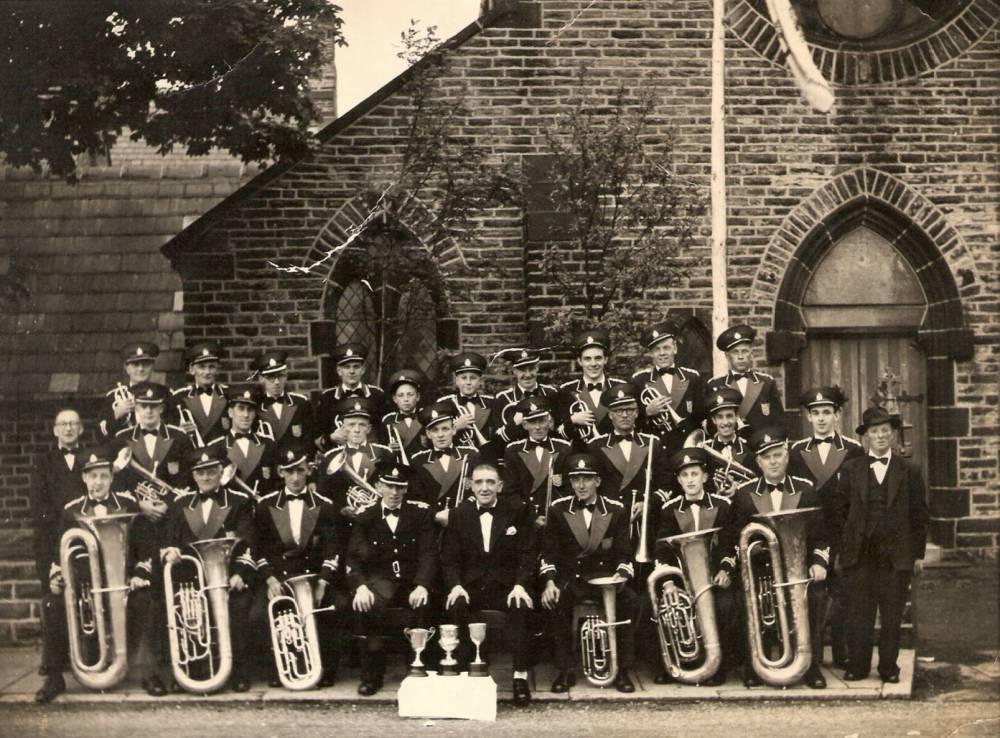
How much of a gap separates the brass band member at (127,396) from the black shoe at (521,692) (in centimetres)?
304

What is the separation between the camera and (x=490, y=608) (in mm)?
7234

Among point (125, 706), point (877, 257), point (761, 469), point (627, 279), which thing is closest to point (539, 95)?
point (627, 279)

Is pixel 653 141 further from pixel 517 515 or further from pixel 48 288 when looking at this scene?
pixel 48 288

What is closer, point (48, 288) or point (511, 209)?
point (511, 209)

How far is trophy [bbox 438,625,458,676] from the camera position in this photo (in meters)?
6.87

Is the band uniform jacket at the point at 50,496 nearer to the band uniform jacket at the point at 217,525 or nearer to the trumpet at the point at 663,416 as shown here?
the band uniform jacket at the point at 217,525

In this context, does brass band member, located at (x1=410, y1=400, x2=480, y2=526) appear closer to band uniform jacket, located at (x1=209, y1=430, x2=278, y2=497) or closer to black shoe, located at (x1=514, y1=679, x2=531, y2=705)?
band uniform jacket, located at (x1=209, y1=430, x2=278, y2=497)

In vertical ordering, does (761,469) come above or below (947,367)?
below

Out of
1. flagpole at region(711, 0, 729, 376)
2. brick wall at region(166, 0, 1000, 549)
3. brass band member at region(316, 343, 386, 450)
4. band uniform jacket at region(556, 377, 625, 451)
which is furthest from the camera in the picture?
brick wall at region(166, 0, 1000, 549)

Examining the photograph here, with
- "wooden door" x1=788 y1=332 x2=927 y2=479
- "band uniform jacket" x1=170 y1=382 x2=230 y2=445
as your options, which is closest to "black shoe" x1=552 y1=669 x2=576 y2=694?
"band uniform jacket" x1=170 y1=382 x2=230 y2=445

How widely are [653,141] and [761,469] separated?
3.60 meters

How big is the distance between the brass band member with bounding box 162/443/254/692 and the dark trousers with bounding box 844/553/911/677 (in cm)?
364

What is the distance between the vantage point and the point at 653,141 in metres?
9.83

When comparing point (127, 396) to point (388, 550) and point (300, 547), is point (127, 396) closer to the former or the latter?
point (300, 547)
